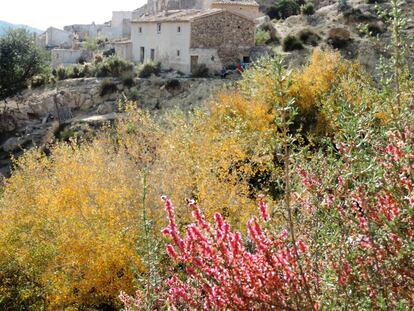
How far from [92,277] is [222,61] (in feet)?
91.8

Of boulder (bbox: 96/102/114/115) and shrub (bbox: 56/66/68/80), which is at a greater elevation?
shrub (bbox: 56/66/68/80)

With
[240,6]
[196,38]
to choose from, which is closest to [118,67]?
[196,38]

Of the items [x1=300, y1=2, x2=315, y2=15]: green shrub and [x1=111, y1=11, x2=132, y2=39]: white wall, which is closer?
[x1=300, y1=2, x2=315, y2=15]: green shrub

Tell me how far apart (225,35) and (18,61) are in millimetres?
15318

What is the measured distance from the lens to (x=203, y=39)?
37062 millimetres

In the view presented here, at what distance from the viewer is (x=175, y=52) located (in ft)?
124

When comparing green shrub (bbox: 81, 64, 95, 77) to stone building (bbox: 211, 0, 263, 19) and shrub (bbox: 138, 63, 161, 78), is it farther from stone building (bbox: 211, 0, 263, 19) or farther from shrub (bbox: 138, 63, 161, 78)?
stone building (bbox: 211, 0, 263, 19)

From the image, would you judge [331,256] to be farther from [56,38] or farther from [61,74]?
[56,38]

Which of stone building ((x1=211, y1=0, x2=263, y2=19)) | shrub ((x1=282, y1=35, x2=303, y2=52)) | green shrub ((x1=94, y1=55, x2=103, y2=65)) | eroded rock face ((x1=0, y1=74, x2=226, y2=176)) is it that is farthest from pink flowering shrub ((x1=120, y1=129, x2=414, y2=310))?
green shrub ((x1=94, y1=55, x2=103, y2=65))

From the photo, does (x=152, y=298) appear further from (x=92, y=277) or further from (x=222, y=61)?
(x=222, y=61)

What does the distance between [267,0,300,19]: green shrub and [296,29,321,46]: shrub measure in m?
13.8

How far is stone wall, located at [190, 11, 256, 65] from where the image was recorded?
36844 millimetres

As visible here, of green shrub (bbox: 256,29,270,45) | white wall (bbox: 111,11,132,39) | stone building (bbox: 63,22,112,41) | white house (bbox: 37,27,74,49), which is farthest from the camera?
stone building (bbox: 63,22,112,41)

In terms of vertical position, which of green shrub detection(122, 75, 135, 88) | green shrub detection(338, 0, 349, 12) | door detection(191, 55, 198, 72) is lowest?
green shrub detection(122, 75, 135, 88)
